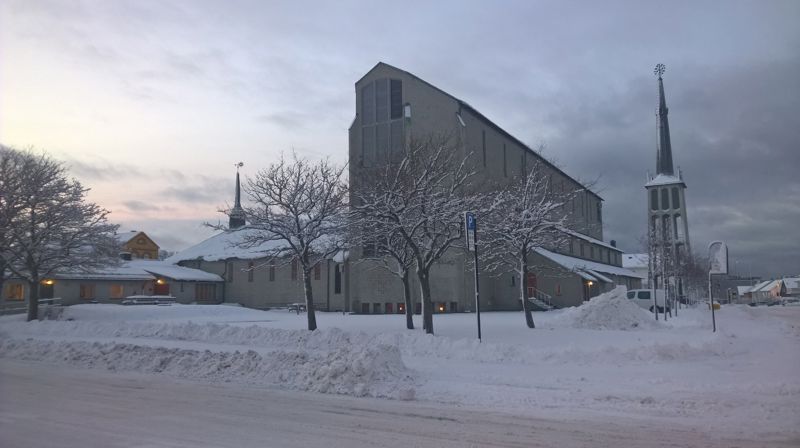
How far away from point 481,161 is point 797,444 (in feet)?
115

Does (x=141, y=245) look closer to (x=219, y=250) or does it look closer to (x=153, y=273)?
(x=219, y=250)

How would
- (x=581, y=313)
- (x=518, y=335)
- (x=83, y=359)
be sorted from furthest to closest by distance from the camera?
1. (x=581, y=313)
2. (x=518, y=335)
3. (x=83, y=359)

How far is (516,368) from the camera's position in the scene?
1359 cm

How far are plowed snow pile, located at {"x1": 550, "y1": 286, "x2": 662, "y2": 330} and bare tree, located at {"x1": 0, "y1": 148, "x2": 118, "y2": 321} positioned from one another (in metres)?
25.0

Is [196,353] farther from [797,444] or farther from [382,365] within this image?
[797,444]

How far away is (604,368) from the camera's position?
44.6 feet

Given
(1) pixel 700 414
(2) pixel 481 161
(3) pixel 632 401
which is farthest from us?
(2) pixel 481 161

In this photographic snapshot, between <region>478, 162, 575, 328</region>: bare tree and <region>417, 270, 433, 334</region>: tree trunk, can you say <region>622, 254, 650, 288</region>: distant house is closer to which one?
<region>478, 162, 575, 328</region>: bare tree

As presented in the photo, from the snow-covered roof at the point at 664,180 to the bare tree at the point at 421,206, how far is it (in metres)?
76.0

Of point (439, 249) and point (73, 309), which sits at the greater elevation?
point (439, 249)

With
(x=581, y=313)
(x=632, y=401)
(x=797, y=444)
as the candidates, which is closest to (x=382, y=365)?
(x=632, y=401)

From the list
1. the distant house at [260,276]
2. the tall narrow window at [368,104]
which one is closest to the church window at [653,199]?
the tall narrow window at [368,104]

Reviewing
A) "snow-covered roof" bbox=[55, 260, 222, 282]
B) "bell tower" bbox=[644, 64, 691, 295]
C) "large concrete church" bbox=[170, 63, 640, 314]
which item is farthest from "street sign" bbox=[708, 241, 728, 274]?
"bell tower" bbox=[644, 64, 691, 295]

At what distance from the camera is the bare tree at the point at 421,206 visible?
2034 cm
